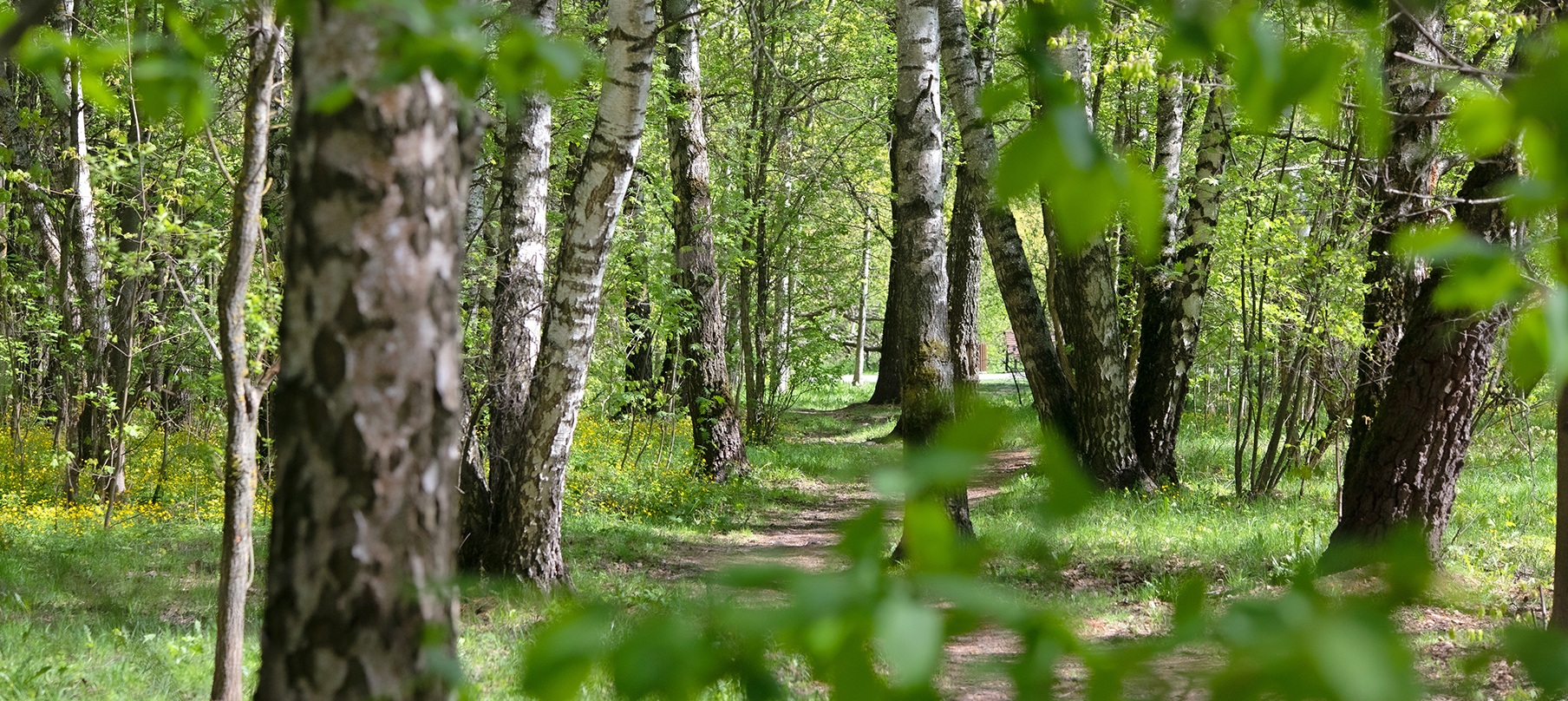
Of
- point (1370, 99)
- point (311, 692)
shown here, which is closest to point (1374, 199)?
point (1370, 99)

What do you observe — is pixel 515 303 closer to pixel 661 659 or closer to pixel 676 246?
pixel 676 246

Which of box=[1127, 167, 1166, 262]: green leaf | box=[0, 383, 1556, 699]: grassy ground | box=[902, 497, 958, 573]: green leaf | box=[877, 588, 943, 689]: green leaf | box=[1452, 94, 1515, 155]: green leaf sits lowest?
box=[0, 383, 1556, 699]: grassy ground

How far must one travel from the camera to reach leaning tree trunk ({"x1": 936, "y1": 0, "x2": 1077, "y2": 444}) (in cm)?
791

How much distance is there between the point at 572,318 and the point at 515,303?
2.47 ft

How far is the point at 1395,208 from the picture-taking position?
7047mm

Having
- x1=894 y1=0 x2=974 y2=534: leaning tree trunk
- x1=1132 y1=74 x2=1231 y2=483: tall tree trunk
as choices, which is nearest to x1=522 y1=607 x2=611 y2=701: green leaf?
Answer: x1=894 y1=0 x2=974 y2=534: leaning tree trunk

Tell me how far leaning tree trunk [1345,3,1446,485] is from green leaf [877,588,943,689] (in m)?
5.95

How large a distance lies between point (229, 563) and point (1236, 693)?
3.96m

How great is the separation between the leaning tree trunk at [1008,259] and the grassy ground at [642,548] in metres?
1.20

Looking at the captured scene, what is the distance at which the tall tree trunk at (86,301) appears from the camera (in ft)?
30.8

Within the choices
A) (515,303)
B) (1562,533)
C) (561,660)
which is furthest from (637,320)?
(561,660)

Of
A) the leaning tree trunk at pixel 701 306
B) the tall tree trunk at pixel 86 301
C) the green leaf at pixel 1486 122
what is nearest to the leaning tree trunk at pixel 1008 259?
the leaning tree trunk at pixel 701 306

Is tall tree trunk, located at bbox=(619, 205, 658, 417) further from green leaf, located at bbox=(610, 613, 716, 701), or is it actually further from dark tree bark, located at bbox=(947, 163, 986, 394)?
green leaf, located at bbox=(610, 613, 716, 701)

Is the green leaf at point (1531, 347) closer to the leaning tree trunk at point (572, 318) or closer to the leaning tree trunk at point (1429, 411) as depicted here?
the leaning tree trunk at point (1429, 411)
